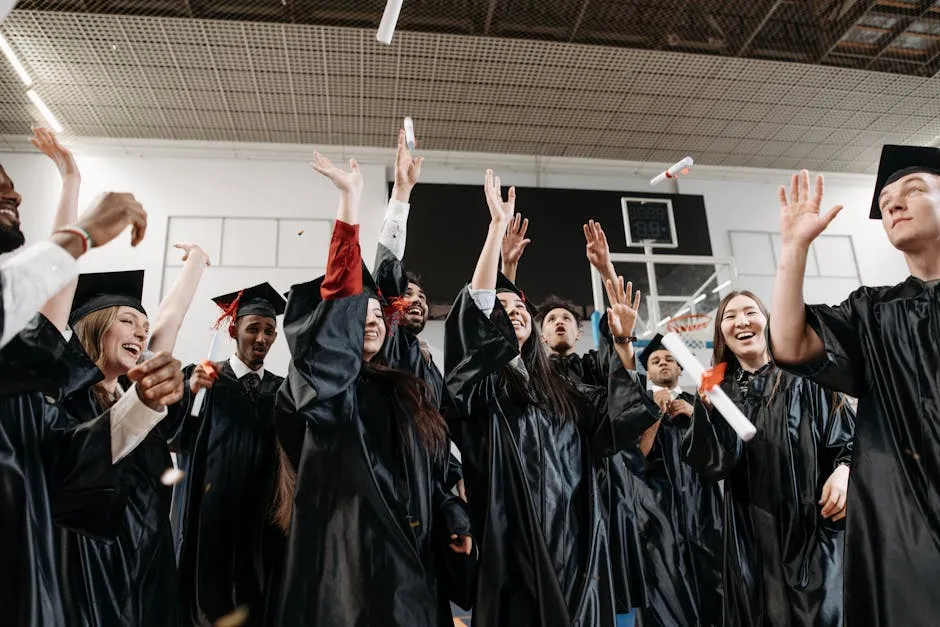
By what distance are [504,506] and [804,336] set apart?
1126mm

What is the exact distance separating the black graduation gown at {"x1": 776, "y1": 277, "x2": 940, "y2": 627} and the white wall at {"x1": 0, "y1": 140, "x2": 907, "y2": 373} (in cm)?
623

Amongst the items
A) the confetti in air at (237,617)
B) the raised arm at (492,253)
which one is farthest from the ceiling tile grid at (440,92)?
the confetti in air at (237,617)

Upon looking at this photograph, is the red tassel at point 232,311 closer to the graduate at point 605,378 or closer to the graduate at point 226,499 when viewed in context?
the graduate at point 226,499

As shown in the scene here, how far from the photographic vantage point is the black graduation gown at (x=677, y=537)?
127 inches

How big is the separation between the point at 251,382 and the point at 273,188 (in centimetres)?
551

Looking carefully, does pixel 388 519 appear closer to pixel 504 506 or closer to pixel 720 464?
pixel 504 506

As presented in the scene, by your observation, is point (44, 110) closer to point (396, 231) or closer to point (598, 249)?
point (396, 231)

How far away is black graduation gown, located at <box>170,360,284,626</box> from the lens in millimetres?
2449

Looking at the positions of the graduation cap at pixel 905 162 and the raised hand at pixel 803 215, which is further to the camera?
the graduation cap at pixel 905 162

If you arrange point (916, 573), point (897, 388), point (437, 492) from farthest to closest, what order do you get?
point (437, 492) → point (897, 388) → point (916, 573)

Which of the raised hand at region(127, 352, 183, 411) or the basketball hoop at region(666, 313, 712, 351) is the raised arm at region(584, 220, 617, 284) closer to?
the raised hand at region(127, 352, 183, 411)

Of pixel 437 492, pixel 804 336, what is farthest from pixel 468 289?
pixel 804 336

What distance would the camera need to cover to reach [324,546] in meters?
1.83

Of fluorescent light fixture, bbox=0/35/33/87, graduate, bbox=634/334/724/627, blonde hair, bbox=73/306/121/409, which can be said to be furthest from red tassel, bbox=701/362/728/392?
fluorescent light fixture, bbox=0/35/33/87
